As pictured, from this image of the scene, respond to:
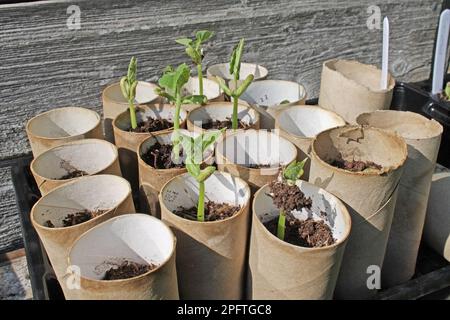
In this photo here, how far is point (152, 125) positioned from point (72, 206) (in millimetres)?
283

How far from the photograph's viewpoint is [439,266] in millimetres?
965

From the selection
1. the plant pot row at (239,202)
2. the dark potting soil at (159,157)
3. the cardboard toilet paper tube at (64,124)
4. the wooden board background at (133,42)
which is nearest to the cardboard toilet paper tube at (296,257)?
the plant pot row at (239,202)

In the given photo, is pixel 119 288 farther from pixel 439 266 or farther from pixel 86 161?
pixel 439 266

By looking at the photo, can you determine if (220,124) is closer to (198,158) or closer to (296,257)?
(198,158)

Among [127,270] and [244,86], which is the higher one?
[244,86]

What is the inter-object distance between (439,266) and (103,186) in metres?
0.72

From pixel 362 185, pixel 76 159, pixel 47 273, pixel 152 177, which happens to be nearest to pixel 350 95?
pixel 362 185

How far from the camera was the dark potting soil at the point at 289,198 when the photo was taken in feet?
2.20

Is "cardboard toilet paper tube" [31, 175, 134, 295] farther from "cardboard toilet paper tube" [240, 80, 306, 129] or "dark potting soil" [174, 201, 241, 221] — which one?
"cardboard toilet paper tube" [240, 80, 306, 129]

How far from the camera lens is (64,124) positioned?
3.36 ft

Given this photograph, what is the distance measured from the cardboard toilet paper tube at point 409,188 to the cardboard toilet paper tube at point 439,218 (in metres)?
0.09

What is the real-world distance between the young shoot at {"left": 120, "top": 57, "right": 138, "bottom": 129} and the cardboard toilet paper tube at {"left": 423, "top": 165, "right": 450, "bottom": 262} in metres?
0.69

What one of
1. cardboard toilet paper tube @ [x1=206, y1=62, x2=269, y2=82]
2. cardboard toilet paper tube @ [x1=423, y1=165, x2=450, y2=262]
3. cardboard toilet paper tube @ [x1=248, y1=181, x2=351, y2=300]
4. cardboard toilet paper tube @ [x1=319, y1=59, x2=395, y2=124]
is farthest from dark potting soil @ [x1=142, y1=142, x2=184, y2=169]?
cardboard toilet paper tube @ [x1=423, y1=165, x2=450, y2=262]
